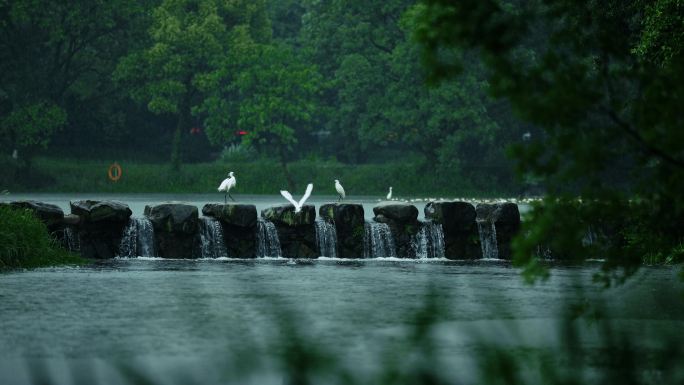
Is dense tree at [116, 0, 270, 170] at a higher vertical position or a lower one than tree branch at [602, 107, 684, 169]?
higher

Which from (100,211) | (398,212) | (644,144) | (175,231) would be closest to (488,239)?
(398,212)

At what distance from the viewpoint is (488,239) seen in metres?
28.2

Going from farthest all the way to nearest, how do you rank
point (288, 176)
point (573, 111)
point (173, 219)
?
point (288, 176)
point (173, 219)
point (573, 111)

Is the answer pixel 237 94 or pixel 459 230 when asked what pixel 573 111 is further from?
pixel 237 94

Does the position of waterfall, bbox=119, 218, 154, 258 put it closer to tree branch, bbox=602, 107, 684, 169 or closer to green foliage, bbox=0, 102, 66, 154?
tree branch, bbox=602, 107, 684, 169

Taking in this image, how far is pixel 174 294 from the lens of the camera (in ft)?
61.7

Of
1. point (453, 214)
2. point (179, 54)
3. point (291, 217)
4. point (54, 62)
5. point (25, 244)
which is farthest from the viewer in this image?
point (179, 54)

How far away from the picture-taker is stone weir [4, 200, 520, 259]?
26.8 m

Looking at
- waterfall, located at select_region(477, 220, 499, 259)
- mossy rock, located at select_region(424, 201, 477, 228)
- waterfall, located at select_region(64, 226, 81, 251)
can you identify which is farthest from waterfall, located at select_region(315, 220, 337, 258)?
waterfall, located at select_region(64, 226, 81, 251)

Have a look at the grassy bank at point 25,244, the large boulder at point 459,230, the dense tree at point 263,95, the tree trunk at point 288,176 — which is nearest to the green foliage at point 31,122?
the dense tree at point 263,95

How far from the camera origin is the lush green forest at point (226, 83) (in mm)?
66500

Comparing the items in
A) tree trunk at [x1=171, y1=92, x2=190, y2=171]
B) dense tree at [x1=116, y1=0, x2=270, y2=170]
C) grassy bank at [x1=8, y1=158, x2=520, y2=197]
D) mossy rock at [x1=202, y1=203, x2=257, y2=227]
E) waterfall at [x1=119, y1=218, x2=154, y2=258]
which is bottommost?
waterfall at [x1=119, y1=218, x2=154, y2=258]

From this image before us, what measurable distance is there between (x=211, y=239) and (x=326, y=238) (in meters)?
2.63

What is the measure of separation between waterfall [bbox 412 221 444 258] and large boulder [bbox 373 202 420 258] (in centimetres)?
11
